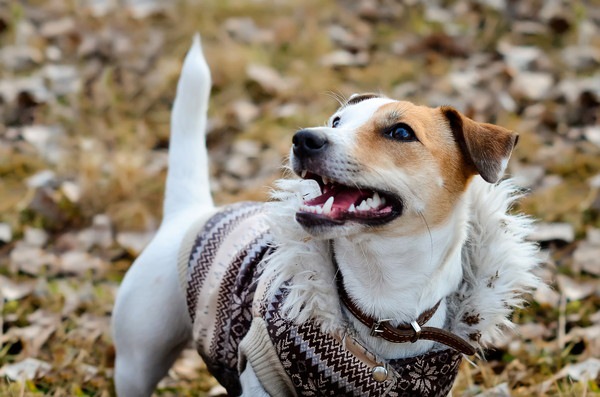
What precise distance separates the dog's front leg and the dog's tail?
0.92m

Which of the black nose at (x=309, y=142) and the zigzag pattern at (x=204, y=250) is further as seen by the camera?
the zigzag pattern at (x=204, y=250)

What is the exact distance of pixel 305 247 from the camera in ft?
7.88

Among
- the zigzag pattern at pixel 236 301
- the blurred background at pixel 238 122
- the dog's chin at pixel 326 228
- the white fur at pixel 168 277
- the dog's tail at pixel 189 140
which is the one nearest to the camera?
the dog's chin at pixel 326 228

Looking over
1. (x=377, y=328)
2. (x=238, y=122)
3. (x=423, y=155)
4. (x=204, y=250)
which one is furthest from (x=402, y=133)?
(x=238, y=122)

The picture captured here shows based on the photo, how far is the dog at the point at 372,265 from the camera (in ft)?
7.32

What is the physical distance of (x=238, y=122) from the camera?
568cm

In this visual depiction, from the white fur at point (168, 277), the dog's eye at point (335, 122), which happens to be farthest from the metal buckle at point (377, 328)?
the white fur at point (168, 277)

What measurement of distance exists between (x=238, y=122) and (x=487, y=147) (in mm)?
3525

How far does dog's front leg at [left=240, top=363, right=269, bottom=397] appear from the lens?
234cm

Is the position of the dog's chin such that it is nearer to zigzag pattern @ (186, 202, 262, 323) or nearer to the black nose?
the black nose

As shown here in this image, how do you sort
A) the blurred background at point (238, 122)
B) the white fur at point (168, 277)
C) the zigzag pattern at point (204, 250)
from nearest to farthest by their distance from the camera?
1. the zigzag pattern at point (204, 250)
2. the white fur at point (168, 277)
3. the blurred background at point (238, 122)

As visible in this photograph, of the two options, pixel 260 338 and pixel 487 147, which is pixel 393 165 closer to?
pixel 487 147

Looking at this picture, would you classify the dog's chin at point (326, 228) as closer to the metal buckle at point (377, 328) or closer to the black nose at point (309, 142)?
the black nose at point (309, 142)

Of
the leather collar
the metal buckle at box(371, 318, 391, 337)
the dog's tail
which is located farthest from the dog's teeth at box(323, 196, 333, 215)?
the dog's tail
